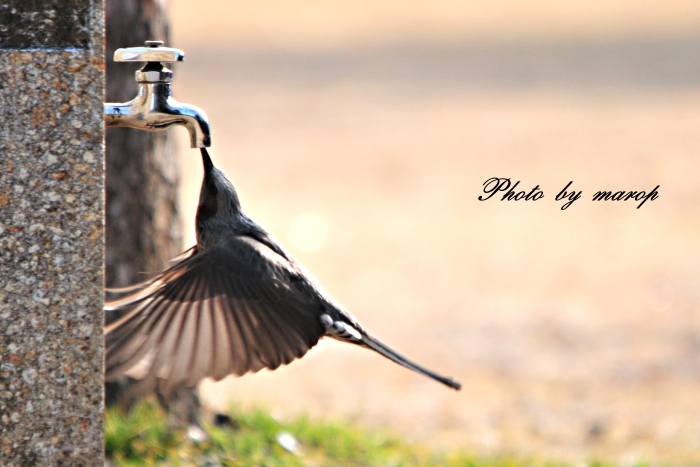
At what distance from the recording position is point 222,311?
2.83 meters

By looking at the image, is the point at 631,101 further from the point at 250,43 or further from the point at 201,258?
the point at 201,258

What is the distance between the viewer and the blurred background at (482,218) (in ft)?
18.3

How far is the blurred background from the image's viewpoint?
5.59m

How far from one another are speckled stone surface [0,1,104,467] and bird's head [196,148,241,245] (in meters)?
0.61

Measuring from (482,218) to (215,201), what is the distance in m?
7.09


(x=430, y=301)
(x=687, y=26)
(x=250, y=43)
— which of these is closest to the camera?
(x=430, y=301)

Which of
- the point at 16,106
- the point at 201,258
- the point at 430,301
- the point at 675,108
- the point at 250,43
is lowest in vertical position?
the point at 430,301

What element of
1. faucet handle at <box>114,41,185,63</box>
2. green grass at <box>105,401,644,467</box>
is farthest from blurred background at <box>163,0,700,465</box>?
faucet handle at <box>114,41,185,63</box>

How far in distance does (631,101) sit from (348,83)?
521 cm

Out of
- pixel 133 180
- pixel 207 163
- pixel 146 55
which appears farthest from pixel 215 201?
pixel 133 180

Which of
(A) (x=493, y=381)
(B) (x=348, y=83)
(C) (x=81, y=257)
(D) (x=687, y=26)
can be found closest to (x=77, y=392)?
(C) (x=81, y=257)

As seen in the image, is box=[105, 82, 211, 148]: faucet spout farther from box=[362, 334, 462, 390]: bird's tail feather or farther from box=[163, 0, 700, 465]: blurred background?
box=[163, 0, 700, 465]: blurred background

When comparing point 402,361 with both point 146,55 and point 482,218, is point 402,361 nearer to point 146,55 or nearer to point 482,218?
point 146,55

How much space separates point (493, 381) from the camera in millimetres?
5977
